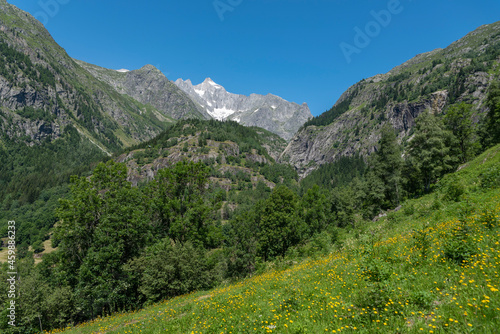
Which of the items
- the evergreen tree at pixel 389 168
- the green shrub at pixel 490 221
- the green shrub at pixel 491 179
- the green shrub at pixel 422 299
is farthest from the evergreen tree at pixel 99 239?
the evergreen tree at pixel 389 168

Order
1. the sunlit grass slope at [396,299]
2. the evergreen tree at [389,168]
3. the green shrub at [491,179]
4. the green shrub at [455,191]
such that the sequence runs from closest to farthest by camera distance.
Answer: the sunlit grass slope at [396,299], the green shrub at [491,179], the green shrub at [455,191], the evergreen tree at [389,168]

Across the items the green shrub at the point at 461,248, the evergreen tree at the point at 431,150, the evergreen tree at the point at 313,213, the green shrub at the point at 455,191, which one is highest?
the evergreen tree at the point at 431,150

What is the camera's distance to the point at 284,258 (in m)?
29.0

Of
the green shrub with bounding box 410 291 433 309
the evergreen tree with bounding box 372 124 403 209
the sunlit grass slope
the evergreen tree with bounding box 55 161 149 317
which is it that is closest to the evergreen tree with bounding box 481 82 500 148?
the evergreen tree with bounding box 372 124 403 209

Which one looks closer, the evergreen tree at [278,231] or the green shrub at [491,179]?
the green shrub at [491,179]

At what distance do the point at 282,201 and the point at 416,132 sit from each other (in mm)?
27466

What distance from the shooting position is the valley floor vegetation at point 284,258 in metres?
6.76

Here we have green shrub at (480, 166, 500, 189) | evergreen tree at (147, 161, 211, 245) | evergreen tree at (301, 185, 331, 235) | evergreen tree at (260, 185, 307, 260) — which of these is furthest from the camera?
evergreen tree at (301, 185, 331, 235)

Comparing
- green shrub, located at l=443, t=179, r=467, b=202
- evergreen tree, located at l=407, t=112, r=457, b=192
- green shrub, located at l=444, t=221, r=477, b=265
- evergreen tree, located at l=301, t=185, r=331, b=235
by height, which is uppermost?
evergreen tree, located at l=407, t=112, r=457, b=192

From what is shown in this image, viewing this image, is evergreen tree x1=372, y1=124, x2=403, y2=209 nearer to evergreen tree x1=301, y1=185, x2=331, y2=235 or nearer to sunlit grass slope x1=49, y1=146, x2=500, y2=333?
evergreen tree x1=301, y1=185, x2=331, y2=235

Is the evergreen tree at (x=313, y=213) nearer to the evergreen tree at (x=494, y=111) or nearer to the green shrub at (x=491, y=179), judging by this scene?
the evergreen tree at (x=494, y=111)

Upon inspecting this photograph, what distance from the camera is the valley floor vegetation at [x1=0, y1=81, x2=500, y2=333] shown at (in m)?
6.76

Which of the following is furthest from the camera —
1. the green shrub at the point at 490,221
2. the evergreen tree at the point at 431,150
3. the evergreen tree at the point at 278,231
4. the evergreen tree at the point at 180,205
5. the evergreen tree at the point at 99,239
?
the evergreen tree at the point at 278,231

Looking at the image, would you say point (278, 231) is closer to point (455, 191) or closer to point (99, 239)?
point (455, 191)
